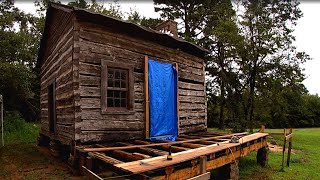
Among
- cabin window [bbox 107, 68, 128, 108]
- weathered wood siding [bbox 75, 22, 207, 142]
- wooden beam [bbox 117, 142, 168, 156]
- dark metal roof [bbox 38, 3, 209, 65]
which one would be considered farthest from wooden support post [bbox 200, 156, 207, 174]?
dark metal roof [bbox 38, 3, 209, 65]

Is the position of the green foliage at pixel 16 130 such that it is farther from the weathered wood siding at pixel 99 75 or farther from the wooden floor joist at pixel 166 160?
the wooden floor joist at pixel 166 160

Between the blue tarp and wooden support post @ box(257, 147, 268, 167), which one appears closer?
the blue tarp

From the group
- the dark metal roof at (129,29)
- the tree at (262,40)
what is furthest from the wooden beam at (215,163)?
the tree at (262,40)

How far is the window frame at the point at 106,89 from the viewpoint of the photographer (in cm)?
800

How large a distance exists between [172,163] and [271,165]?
7070mm

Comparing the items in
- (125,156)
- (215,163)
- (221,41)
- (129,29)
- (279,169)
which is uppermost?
(221,41)

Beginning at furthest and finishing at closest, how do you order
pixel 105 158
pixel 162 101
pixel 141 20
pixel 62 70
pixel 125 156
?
pixel 141 20, pixel 162 101, pixel 62 70, pixel 125 156, pixel 105 158

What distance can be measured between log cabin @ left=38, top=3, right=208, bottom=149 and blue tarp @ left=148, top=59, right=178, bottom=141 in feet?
0.17

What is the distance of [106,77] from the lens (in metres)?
8.12

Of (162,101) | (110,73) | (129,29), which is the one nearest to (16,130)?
(110,73)

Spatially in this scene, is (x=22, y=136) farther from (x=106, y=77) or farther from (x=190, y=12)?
(x=190, y=12)

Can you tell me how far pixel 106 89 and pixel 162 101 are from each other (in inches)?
92.7

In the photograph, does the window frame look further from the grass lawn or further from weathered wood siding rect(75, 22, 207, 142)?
the grass lawn

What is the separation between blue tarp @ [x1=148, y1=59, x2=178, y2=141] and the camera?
928cm
